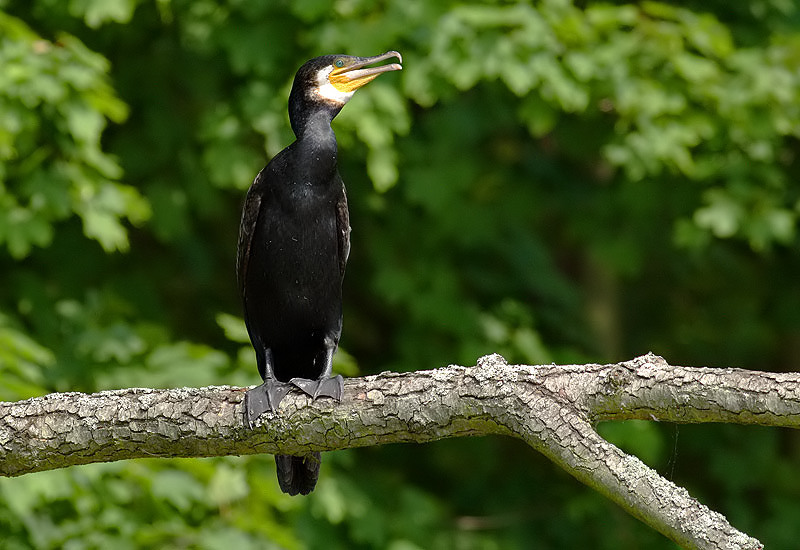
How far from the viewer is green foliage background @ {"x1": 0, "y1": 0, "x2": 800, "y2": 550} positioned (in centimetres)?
528

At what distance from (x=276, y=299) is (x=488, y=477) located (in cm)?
342

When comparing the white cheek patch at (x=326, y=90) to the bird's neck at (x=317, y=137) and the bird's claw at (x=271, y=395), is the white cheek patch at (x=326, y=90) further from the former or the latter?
the bird's claw at (x=271, y=395)

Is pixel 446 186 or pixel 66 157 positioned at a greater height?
pixel 66 157

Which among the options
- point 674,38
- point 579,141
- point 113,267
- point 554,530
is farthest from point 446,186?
point 554,530

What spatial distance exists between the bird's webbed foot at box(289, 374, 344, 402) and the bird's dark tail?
2.27 ft

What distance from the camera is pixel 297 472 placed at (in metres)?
4.09

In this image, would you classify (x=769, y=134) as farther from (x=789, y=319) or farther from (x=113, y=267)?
(x=113, y=267)

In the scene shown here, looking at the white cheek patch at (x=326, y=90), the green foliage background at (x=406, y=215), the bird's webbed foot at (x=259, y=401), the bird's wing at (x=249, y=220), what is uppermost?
the white cheek patch at (x=326, y=90)

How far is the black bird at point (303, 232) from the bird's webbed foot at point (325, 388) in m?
0.78

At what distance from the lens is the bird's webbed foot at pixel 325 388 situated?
321cm

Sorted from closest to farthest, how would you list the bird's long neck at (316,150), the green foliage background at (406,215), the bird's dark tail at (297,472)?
the bird's dark tail at (297,472)
the bird's long neck at (316,150)
the green foliage background at (406,215)

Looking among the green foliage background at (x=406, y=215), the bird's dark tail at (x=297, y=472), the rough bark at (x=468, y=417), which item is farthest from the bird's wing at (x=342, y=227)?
the rough bark at (x=468, y=417)

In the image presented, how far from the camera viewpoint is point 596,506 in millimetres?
7035

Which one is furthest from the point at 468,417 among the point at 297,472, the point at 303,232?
the point at 303,232
